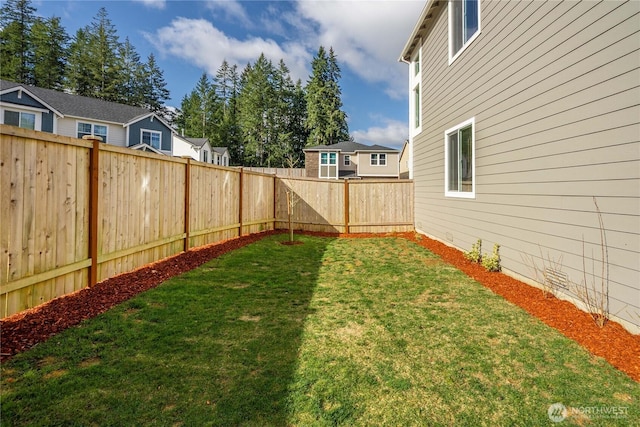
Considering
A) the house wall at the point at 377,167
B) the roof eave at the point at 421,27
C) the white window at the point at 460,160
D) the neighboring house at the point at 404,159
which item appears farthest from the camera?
the house wall at the point at 377,167

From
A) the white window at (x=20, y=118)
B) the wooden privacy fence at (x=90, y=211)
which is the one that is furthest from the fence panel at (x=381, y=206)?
the white window at (x=20, y=118)

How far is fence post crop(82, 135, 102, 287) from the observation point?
360 centimetres

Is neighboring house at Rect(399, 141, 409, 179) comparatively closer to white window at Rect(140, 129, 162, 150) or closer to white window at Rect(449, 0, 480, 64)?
white window at Rect(140, 129, 162, 150)

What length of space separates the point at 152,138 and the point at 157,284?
20.3 meters

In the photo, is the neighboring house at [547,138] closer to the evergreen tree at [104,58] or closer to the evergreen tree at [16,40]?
the evergreen tree at [104,58]

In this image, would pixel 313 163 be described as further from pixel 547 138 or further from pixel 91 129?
pixel 547 138

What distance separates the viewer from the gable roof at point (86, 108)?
17.5 m

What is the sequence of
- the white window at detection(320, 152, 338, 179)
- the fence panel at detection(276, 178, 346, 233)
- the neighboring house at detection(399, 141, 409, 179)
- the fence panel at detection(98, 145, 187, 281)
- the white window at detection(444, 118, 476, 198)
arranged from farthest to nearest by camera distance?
the white window at detection(320, 152, 338, 179) → the neighboring house at detection(399, 141, 409, 179) → the fence panel at detection(276, 178, 346, 233) → the white window at detection(444, 118, 476, 198) → the fence panel at detection(98, 145, 187, 281)

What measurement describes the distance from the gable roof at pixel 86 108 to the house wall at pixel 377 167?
17948 mm

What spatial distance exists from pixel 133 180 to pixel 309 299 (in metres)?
3.08

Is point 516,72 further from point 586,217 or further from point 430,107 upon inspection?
point 430,107

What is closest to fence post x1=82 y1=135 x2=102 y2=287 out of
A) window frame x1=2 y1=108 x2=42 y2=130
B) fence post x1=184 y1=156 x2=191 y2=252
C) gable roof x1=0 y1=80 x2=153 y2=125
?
fence post x1=184 y1=156 x2=191 y2=252

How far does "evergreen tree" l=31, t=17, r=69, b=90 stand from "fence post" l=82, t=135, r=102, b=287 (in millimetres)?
37333

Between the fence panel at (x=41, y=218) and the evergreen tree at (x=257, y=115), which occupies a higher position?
the evergreen tree at (x=257, y=115)
